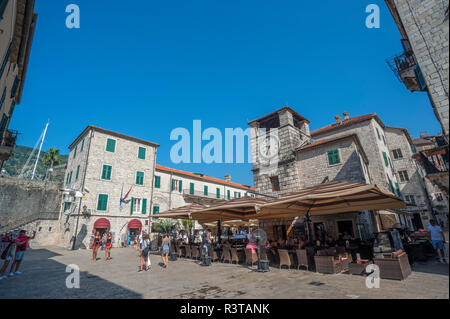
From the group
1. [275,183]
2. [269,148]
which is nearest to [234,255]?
[275,183]

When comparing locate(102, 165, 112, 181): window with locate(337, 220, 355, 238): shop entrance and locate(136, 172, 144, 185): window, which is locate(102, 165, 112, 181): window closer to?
locate(136, 172, 144, 185): window

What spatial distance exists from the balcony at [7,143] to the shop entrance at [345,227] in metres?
18.6

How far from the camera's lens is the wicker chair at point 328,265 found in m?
6.75

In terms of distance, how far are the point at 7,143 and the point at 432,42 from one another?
1923 centimetres

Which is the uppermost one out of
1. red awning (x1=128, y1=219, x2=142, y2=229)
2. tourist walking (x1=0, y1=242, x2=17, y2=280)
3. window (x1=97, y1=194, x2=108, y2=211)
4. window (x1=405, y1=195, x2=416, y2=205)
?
window (x1=97, y1=194, x2=108, y2=211)

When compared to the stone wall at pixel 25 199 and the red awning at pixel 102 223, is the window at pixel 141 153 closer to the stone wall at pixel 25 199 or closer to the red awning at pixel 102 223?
the red awning at pixel 102 223

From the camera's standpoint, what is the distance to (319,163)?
1453 cm

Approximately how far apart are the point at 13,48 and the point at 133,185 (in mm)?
→ 15557

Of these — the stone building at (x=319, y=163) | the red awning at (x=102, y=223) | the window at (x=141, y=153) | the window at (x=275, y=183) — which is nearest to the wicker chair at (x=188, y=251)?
the stone building at (x=319, y=163)

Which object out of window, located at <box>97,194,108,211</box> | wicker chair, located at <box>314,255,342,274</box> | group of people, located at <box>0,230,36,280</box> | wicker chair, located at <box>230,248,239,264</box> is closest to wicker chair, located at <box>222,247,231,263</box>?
wicker chair, located at <box>230,248,239,264</box>

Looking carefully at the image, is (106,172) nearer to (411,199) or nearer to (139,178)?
(139,178)

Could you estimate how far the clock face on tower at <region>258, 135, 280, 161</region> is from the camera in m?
16.9

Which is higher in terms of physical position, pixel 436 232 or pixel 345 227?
pixel 345 227

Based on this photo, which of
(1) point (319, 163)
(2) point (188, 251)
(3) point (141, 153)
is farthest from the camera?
(3) point (141, 153)
